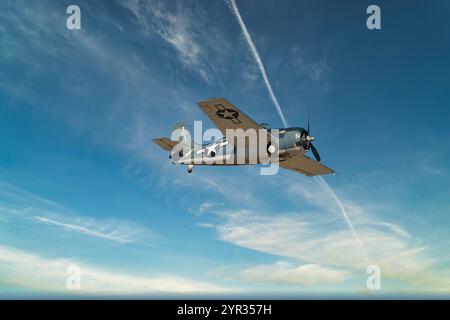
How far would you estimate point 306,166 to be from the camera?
108ft

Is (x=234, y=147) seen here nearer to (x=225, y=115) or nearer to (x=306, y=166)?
(x=225, y=115)

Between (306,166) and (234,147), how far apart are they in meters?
8.55

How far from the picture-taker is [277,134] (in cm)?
2600

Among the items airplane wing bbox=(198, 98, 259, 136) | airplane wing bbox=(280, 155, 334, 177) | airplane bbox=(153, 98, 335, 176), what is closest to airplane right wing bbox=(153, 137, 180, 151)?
airplane bbox=(153, 98, 335, 176)

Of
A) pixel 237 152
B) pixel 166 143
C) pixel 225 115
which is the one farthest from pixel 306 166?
pixel 166 143

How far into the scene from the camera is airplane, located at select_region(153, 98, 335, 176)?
24000mm

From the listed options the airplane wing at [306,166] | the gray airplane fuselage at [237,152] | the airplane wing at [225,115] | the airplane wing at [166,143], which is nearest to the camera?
the airplane wing at [225,115]

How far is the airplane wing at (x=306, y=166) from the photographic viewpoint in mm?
32116

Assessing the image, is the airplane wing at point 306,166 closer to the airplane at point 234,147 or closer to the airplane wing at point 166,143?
the airplane at point 234,147

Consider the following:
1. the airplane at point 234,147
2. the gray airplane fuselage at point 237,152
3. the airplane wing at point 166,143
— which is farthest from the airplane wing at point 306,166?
the airplane wing at point 166,143

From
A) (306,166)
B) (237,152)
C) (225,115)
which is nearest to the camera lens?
(225,115)
